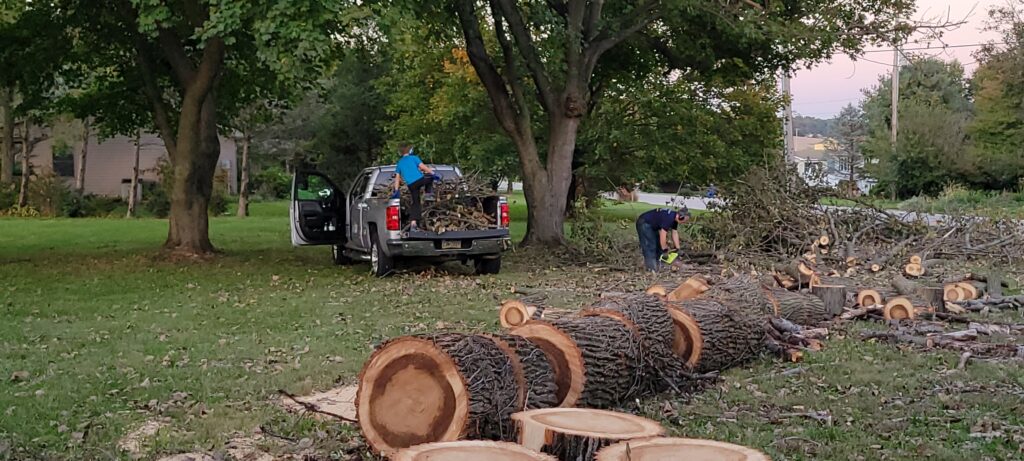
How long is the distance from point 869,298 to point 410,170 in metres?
6.51

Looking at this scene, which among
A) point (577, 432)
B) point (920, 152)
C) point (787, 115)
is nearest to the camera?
point (577, 432)

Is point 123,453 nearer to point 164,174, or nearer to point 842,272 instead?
point 842,272

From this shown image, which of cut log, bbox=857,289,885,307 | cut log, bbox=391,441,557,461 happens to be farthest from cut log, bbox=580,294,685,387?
cut log, bbox=857,289,885,307

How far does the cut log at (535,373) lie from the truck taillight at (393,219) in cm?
856

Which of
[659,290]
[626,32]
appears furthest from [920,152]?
[659,290]

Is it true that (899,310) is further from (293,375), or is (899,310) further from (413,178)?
(413,178)

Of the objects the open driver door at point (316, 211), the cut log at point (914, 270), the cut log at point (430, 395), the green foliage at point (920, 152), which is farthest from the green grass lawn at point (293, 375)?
the green foliage at point (920, 152)

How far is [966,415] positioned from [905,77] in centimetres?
7008

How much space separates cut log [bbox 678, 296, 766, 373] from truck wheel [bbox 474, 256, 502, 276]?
25.1ft

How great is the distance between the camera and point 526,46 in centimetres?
1839

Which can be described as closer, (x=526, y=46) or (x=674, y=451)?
(x=674, y=451)

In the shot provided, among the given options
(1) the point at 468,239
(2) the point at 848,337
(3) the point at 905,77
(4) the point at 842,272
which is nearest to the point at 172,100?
(1) the point at 468,239

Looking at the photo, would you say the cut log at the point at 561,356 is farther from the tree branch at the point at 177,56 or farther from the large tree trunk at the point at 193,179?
the tree branch at the point at 177,56

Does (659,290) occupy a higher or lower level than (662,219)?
lower
